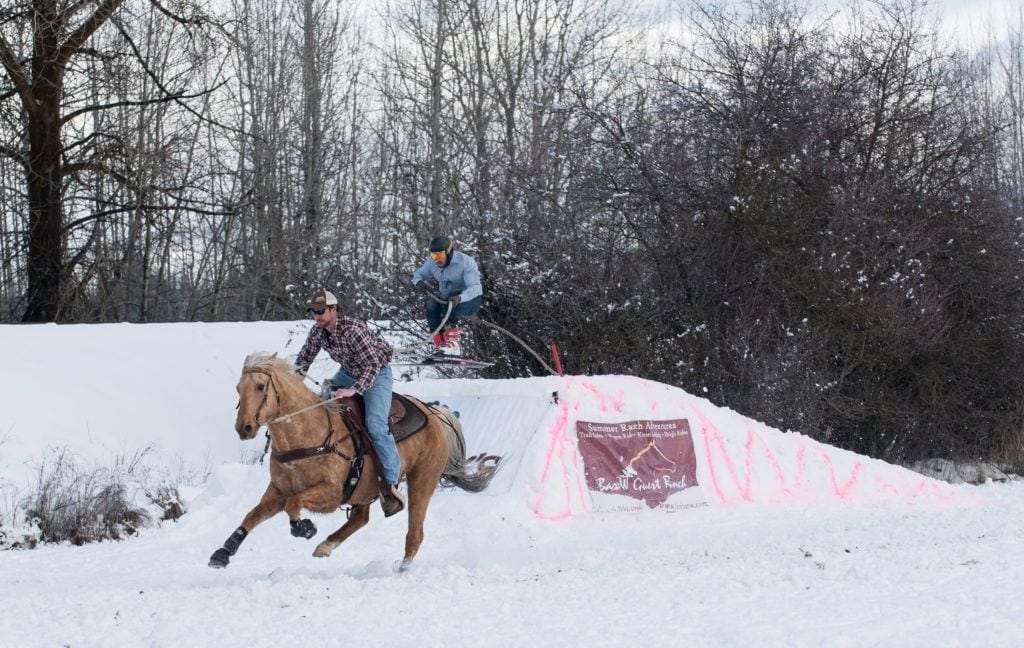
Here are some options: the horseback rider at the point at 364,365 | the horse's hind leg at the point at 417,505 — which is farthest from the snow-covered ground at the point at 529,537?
the horseback rider at the point at 364,365

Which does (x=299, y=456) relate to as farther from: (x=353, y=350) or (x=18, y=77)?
(x=18, y=77)

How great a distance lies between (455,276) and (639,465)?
343 centimetres

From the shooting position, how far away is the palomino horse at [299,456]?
8.41 m

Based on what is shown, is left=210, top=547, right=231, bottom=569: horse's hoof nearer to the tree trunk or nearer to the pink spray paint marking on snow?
the pink spray paint marking on snow

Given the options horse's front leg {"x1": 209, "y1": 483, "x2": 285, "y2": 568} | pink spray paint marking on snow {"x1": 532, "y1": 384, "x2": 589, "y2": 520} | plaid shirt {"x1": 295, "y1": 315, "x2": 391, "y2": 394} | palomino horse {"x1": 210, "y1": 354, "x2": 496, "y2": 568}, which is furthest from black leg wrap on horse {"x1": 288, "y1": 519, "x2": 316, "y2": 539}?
pink spray paint marking on snow {"x1": 532, "y1": 384, "x2": 589, "y2": 520}

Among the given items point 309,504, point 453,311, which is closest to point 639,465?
point 453,311

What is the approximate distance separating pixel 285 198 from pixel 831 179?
64.4 feet

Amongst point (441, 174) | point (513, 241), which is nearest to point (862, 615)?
point (513, 241)

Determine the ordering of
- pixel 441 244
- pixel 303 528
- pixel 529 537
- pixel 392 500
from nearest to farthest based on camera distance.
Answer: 1. pixel 303 528
2. pixel 392 500
3. pixel 529 537
4. pixel 441 244

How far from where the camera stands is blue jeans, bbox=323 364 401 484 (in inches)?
382

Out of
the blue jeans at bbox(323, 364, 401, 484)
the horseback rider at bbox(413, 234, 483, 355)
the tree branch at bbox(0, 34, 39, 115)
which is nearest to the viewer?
the blue jeans at bbox(323, 364, 401, 484)

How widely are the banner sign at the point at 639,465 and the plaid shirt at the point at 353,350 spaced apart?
15.6 ft

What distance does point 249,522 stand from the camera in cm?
868

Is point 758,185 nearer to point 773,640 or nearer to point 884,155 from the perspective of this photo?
point 884,155
